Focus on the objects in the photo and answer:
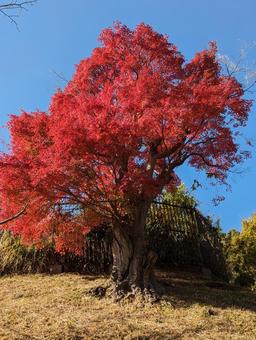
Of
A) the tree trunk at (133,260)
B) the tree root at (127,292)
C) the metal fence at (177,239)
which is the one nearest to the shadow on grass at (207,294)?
the tree root at (127,292)

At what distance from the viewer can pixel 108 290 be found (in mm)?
9969

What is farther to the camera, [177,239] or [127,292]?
[177,239]

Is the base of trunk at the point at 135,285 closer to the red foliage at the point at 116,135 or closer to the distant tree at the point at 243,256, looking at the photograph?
the red foliage at the point at 116,135

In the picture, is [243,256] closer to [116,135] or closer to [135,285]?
[135,285]

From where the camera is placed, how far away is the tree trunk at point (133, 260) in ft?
32.5

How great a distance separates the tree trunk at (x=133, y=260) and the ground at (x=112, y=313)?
1.52ft

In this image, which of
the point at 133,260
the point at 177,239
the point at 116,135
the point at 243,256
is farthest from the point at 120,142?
the point at 243,256

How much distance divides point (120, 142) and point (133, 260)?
2.63 metres

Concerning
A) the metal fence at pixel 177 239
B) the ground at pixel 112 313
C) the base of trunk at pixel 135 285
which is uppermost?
the metal fence at pixel 177 239

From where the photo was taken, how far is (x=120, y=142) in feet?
29.9

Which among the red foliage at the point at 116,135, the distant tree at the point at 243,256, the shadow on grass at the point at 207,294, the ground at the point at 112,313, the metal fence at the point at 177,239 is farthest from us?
the distant tree at the point at 243,256

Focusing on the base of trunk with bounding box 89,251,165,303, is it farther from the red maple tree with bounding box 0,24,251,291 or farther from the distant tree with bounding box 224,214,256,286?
the distant tree with bounding box 224,214,256,286

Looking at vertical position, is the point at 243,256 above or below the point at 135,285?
above

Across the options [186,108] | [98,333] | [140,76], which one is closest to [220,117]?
[186,108]
